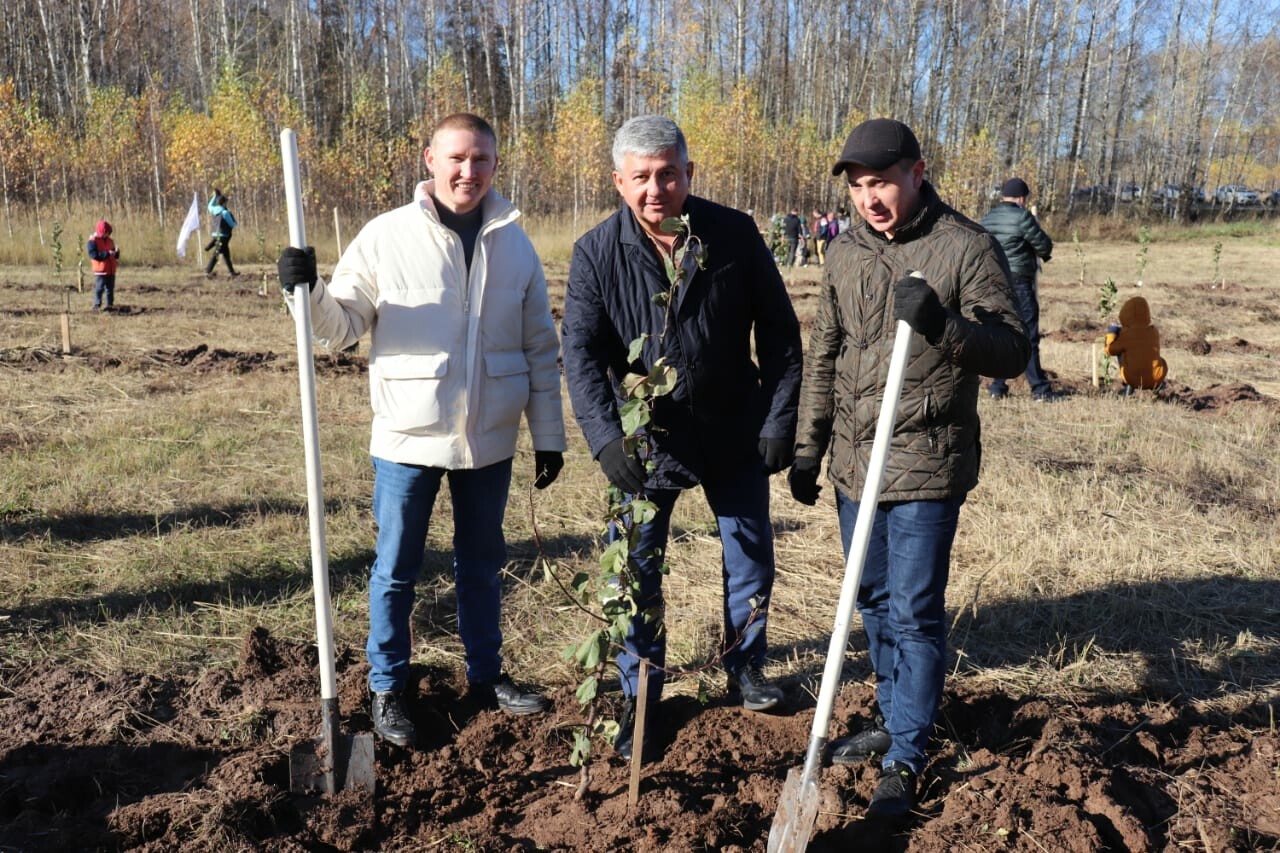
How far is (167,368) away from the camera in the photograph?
983 cm

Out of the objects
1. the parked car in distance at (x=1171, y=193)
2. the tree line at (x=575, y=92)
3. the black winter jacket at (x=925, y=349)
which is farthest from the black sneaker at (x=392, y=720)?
the parked car in distance at (x=1171, y=193)

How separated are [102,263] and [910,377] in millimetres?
13675

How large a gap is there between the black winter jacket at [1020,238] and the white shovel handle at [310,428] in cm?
675

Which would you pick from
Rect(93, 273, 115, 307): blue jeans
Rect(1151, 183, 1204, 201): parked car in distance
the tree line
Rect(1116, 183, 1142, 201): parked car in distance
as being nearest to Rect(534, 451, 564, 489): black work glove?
Rect(93, 273, 115, 307): blue jeans

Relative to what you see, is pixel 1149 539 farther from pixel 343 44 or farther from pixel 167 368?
pixel 343 44

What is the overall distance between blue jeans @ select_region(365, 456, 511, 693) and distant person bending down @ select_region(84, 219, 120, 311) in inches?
485

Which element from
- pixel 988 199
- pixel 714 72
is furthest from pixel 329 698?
pixel 714 72

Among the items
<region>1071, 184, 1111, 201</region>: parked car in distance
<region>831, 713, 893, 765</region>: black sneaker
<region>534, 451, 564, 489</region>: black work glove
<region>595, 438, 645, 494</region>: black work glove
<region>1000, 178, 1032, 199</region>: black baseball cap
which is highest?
<region>1071, 184, 1111, 201</region>: parked car in distance

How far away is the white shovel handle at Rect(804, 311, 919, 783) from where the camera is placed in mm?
2309

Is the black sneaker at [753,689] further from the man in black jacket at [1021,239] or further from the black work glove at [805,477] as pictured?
the man in black jacket at [1021,239]

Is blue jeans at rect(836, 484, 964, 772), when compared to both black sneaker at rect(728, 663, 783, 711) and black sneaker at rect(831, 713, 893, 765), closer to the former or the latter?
black sneaker at rect(831, 713, 893, 765)

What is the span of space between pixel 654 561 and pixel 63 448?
17.9 ft

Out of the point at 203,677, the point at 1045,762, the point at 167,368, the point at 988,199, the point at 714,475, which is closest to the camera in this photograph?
the point at 1045,762

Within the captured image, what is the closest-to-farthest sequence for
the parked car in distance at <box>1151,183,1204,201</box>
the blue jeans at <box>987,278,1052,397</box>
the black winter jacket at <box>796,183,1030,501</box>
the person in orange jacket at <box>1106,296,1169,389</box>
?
1. the black winter jacket at <box>796,183,1030,501</box>
2. the blue jeans at <box>987,278,1052,397</box>
3. the person in orange jacket at <box>1106,296,1169,389</box>
4. the parked car in distance at <box>1151,183,1204,201</box>
